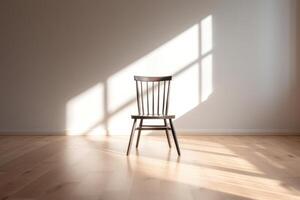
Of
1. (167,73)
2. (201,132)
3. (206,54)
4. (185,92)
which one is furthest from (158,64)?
(201,132)

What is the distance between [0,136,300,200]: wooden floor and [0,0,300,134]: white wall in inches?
19.9

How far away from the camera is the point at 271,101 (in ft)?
14.4

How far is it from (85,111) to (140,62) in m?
0.81

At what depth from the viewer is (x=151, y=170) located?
2.57m

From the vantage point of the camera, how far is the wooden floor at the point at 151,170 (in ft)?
6.61

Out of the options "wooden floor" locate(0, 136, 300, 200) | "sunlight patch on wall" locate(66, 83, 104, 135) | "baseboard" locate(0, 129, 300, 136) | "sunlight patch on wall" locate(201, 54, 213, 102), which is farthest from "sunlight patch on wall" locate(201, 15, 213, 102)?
"sunlight patch on wall" locate(66, 83, 104, 135)

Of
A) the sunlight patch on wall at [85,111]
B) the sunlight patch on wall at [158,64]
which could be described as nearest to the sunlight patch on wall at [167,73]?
the sunlight patch on wall at [158,64]

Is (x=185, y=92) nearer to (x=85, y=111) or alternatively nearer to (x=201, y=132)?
(x=201, y=132)

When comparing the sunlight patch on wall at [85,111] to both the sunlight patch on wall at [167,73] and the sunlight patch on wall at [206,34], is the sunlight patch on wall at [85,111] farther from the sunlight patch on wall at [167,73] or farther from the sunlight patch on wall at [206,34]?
the sunlight patch on wall at [206,34]

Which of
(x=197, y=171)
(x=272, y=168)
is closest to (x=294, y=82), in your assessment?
(x=272, y=168)

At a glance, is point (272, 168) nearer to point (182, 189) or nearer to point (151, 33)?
point (182, 189)

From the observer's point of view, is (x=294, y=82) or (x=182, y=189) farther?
(x=294, y=82)

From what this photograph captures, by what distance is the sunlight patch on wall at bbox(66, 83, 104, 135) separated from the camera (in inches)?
176

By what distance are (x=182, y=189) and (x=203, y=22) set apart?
2.68 m
